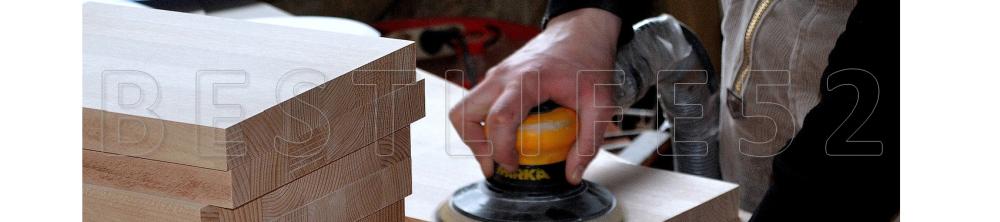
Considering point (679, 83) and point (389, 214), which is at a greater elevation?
point (679, 83)

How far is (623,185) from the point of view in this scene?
1118mm

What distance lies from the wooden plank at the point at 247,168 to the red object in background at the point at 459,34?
1.93 meters

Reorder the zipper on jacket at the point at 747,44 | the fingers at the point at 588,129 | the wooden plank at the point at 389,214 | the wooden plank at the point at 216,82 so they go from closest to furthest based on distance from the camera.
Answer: the wooden plank at the point at 216,82
the wooden plank at the point at 389,214
the fingers at the point at 588,129
the zipper on jacket at the point at 747,44

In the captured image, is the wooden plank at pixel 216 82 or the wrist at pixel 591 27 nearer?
the wooden plank at pixel 216 82

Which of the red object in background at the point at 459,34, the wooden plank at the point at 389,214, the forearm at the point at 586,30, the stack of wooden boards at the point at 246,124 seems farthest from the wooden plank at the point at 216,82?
the red object in background at the point at 459,34

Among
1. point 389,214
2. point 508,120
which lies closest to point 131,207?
point 389,214

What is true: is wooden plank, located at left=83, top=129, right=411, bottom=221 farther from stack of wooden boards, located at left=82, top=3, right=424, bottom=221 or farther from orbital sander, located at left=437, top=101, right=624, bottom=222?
orbital sander, located at left=437, top=101, right=624, bottom=222

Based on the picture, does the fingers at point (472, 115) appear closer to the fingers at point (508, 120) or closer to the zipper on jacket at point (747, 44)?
the fingers at point (508, 120)

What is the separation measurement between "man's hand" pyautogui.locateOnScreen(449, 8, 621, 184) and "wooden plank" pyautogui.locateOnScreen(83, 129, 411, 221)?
4.9 inches

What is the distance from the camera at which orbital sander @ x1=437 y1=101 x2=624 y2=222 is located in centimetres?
96

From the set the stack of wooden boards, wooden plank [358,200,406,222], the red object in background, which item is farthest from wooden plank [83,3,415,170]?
the red object in background

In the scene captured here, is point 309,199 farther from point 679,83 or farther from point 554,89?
point 679,83

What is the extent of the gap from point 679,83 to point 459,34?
153cm

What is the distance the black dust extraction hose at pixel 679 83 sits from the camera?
1277 mm
